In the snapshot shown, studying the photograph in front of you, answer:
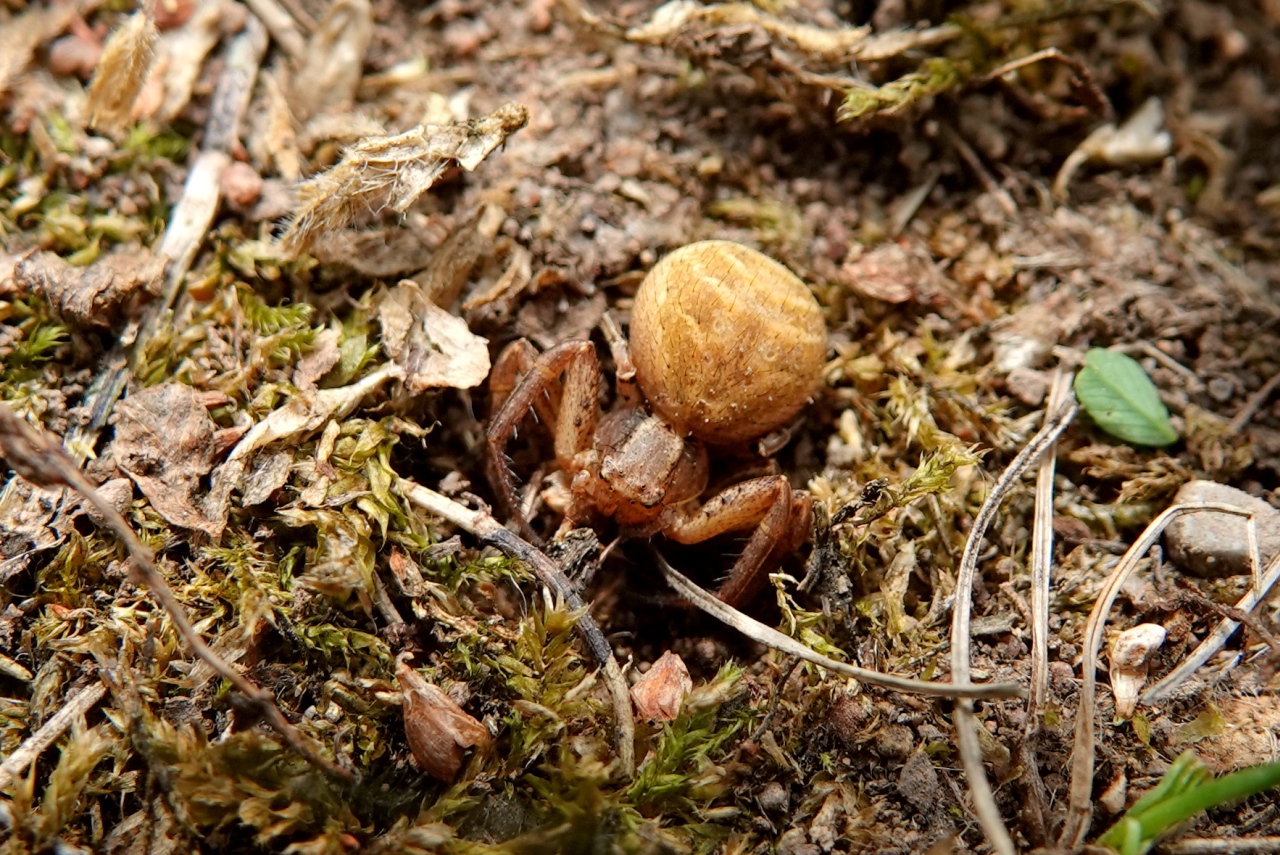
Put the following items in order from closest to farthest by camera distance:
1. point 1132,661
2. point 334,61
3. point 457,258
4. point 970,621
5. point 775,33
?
point 1132,661
point 970,621
point 457,258
point 775,33
point 334,61

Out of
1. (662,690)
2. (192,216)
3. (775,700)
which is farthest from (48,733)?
(775,700)

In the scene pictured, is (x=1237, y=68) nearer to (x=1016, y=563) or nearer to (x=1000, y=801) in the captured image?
(x=1016, y=563)

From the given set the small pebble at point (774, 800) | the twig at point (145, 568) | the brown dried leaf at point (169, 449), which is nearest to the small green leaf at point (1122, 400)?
the small pebble at point (774, 800)

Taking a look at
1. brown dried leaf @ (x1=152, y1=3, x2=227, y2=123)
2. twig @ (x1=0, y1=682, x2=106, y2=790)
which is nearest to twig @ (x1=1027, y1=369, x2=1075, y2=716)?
twig @ (x1=0, y1=682, x2=106, y2=790)

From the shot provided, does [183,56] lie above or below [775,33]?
above

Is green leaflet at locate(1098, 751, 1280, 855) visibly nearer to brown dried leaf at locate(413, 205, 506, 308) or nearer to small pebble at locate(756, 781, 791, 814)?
small pebble at locate(756, 781, 791, 814)

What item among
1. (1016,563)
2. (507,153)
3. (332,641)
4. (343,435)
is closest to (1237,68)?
(1016,563)

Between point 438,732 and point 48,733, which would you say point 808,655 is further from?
point 48,733
